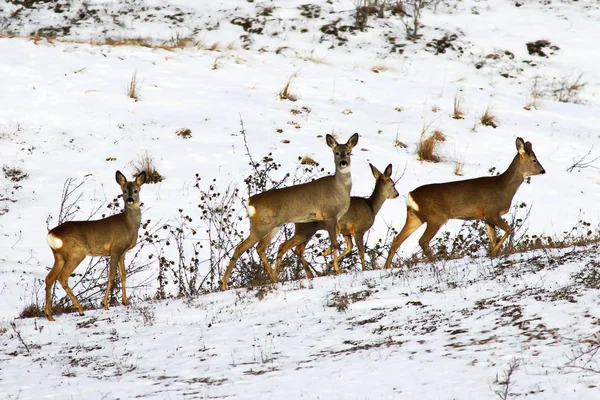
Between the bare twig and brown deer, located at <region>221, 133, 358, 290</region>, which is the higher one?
brown deer, located at <region>221, 133, 358, 290</region>

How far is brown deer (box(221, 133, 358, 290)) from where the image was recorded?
9.55 metres

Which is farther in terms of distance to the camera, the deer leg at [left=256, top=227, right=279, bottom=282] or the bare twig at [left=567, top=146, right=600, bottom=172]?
the bare twig at [left=567, top=146, right=600, bottom=172]

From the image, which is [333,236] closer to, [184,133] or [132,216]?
[132,216]

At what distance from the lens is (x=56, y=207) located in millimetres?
13156

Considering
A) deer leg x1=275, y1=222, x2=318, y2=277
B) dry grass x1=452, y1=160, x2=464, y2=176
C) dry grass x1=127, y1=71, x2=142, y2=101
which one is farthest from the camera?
dry grass x1=127, y1=71, x2=142, y2=101

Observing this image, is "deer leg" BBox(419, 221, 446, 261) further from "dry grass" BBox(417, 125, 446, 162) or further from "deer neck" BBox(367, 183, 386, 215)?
"dry grass" BBox(417, 125, 446, 162)

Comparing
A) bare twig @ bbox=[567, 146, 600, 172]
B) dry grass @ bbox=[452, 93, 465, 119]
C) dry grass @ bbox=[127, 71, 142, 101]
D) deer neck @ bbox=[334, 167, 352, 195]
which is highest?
deer neck @ bbox=[334, 167, 352, 195]

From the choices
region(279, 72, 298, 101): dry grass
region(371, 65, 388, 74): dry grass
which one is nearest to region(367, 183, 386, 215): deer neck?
region(279, 72, 298, 101): dry grass

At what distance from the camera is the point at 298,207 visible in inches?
380

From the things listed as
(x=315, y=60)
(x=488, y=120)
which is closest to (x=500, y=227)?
(x=488, y=120)

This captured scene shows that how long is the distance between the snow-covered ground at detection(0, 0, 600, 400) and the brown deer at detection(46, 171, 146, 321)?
0.47m

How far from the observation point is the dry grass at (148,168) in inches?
557

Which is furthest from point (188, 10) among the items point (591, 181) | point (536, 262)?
point (536, 262)

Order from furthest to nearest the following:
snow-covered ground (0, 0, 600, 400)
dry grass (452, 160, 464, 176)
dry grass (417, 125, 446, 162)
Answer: dry grass (417, 125, 446, 162) → dry grass (452, 160, 464, 176) → snow-covered ground (0, 0, 600, 400)
